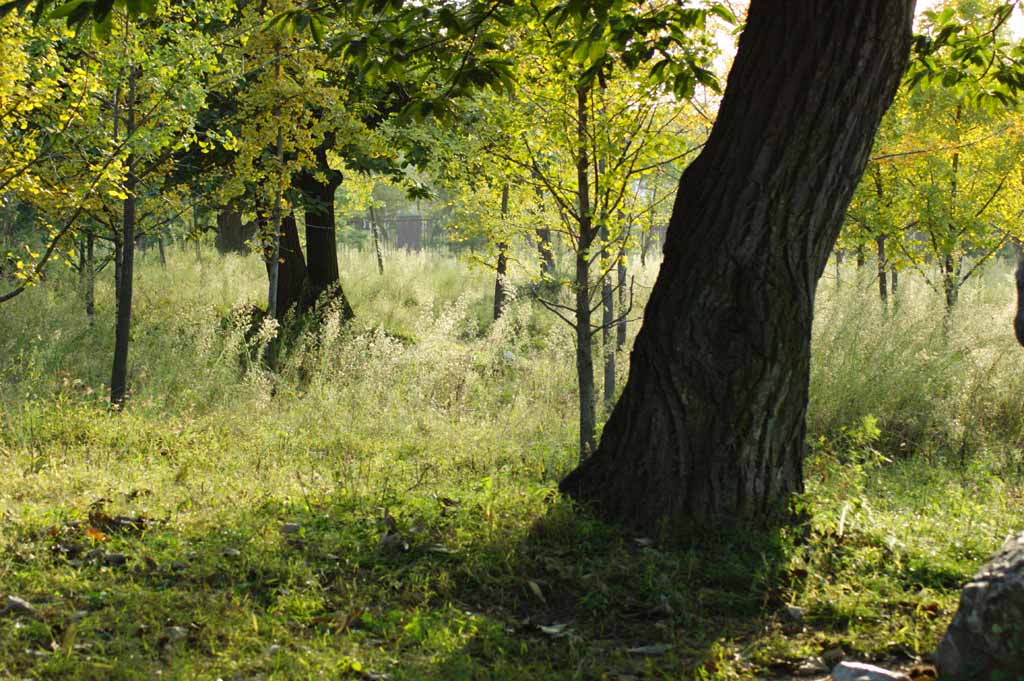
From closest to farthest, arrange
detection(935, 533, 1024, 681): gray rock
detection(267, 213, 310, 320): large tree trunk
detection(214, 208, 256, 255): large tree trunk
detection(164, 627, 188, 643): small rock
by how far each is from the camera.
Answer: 1. detection(935, 533, 1024, 681): gray rock
2. detection(164, 627, 188, 643): small rock
3. detection(267, 213, 310, 320): large tree trunk
4. detection(214, 208, 256, 255): large tree trunk

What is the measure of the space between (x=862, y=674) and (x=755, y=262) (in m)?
2.22

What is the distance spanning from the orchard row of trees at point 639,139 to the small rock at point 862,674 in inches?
62.5

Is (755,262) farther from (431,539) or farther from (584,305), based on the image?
(584,305)

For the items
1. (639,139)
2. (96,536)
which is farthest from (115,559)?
(639,139)

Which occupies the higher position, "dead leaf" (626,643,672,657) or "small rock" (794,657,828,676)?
"small rock" (794,657,828,676)

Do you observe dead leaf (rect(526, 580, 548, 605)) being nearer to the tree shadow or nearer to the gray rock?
the tree shadow

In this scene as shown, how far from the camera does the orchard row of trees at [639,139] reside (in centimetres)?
462

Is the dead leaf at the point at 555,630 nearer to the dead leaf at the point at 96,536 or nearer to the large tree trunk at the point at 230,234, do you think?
the dead leaf at the point at 96,536

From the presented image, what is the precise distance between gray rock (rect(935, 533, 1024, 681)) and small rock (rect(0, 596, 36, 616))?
3670mm

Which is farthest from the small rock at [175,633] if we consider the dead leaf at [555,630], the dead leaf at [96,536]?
the dead leaf at [555,630]

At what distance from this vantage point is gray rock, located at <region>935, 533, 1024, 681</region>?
9.61 feet

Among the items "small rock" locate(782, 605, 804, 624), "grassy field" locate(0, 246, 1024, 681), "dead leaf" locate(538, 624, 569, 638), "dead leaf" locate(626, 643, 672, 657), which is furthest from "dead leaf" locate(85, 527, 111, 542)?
"small rock" locate(782, 605, 804, 624)

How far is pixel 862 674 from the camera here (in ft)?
10.3

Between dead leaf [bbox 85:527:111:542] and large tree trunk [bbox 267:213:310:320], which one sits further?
large tree trunk [bbox 267:213:310:320]
